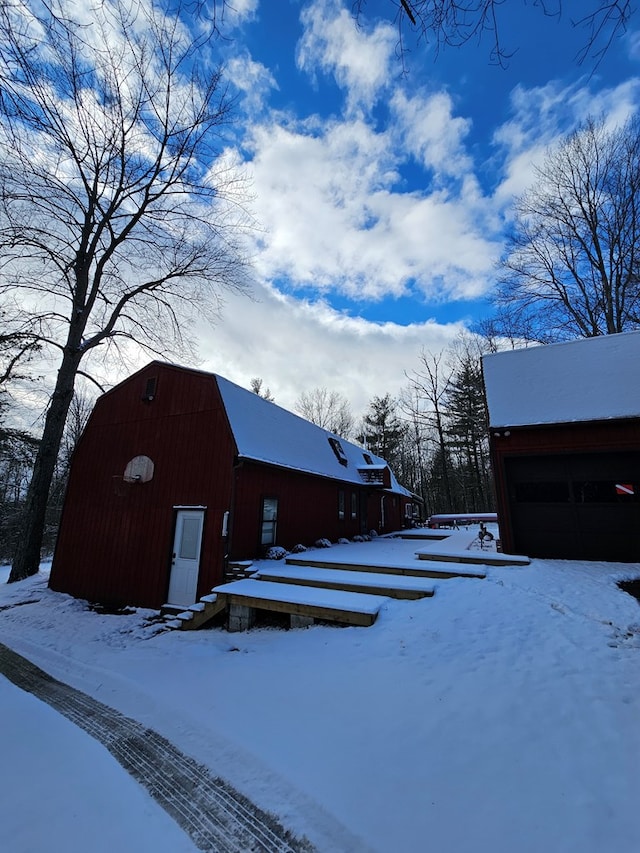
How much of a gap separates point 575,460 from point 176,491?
10.4 m

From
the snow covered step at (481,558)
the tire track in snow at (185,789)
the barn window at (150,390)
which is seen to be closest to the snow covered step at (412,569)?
the snow covered step at (481,558)

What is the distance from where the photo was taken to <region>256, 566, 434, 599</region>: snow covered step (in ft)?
20.9

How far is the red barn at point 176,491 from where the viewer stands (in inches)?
359

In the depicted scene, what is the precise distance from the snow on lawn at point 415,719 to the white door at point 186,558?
2242mm

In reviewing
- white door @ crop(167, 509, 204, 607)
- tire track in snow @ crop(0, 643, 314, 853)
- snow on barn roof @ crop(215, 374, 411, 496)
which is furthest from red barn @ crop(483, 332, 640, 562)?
tire track in snow @ crop(0, 643, 314, 853)

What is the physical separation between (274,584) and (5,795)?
5.08 meters

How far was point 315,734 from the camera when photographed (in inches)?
138

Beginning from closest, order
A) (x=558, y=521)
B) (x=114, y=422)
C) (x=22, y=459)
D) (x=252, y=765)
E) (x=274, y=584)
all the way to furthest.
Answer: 1. (x=252, y=765)
2. (x=274, y=584)
3. (x=558, y=521)
4. (x=114, y=422)
5. (x=22, y=459)

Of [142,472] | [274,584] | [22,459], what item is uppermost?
[22,459]

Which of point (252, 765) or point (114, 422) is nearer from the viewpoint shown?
point (252, 765)

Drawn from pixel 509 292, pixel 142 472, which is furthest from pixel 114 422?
pixel 509 292

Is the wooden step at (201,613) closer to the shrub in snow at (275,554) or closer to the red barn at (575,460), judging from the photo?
the shrub in snow at (275,554)

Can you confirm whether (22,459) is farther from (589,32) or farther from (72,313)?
(589,32)

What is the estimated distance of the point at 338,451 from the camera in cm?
1666
